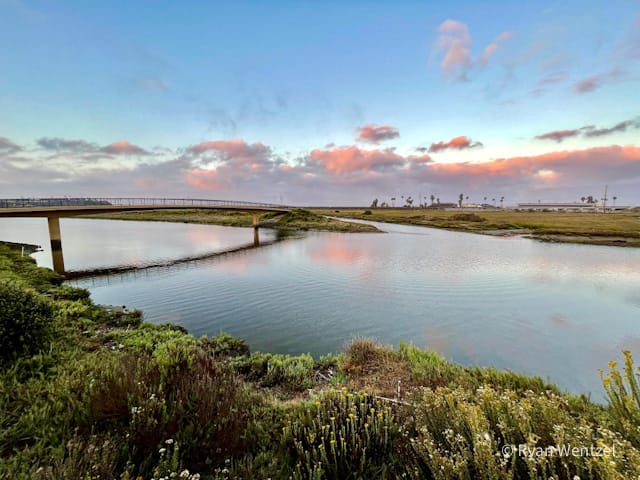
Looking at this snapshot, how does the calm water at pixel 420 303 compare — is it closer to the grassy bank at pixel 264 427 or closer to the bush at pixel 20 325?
the grassy bank at pixel 264 427

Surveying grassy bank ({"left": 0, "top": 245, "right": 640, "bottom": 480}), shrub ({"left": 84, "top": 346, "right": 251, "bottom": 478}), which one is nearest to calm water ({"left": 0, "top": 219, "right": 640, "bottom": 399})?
grassy bank ({"left": 0, "top": 245, "right": 640, "bottom": 480})

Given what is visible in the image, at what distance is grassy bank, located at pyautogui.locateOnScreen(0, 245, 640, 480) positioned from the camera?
2.77 meters

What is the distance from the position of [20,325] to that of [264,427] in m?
6.43

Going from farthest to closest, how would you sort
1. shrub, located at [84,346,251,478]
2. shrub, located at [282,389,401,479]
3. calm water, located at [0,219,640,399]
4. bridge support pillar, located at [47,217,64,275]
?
bridge support pillar, located at [47,217,64,275], calm water, located at [0,219,640,399], shrub, located at [84,346,251,478], shrub, located at [282,389,401,479]

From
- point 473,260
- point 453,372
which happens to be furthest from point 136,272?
point 473,260

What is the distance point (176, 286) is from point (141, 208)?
30.0 m

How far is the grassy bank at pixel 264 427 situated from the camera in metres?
2.77

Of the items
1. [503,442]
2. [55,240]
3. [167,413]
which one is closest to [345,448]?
[503,442]

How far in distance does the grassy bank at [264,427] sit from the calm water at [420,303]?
4.50 m

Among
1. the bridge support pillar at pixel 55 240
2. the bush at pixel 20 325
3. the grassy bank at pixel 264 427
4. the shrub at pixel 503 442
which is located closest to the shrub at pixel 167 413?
the grassy bank at pixel 264 427

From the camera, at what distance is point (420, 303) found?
Result: 15445mm

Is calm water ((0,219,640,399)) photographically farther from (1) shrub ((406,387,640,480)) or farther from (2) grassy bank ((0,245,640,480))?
(1) shrub ((406,387,640,480))

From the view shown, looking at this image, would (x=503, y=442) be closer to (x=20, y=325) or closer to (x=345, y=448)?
(x=345, y=448)

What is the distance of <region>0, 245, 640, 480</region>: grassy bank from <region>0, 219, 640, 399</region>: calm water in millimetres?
4497
